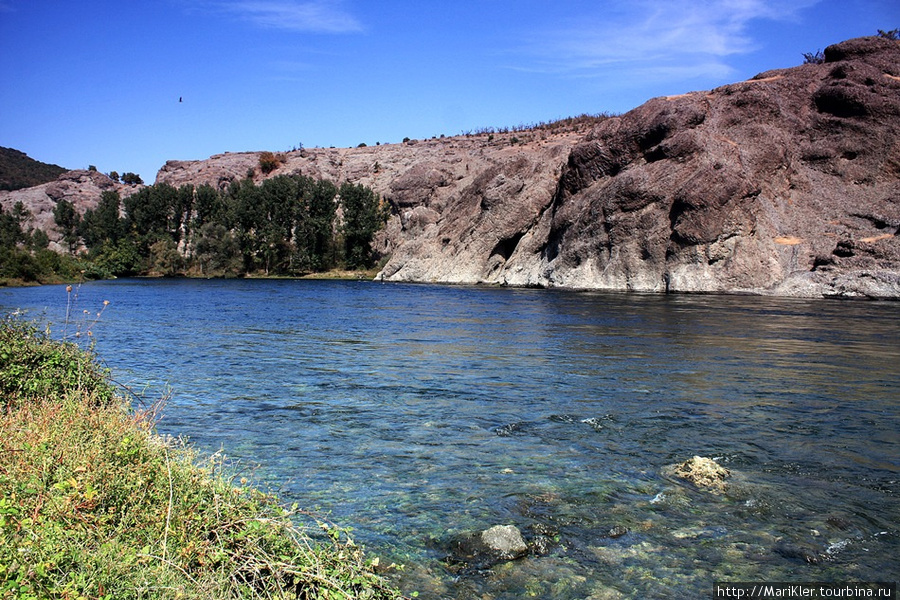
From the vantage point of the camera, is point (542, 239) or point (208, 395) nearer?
point (208, 395)

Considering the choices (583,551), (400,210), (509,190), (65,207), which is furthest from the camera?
(65,207)

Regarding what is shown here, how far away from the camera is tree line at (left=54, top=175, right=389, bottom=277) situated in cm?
9088

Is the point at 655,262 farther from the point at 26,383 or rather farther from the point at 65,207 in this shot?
the point at 65,207

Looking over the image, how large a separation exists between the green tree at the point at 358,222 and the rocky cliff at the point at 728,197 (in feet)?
85.8

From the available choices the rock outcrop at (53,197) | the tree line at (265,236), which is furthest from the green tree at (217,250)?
the rock outcrop at (53,197)

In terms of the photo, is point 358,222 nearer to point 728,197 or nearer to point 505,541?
point 728,197

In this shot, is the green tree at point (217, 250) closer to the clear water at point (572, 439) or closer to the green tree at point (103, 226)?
the green tree at point (103, 226)

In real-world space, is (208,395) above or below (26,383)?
below

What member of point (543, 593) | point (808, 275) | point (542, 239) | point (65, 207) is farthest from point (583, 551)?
point (65, 207)

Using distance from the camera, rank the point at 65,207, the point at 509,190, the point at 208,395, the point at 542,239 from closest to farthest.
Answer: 1. the point at 208,395
2. the point at 542,239
3. the point at 509,190
4. the point at 65,207

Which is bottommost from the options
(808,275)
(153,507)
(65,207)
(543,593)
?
(543,593)

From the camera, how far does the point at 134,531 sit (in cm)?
518

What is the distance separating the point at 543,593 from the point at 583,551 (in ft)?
3.43

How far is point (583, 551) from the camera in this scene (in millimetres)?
7250
